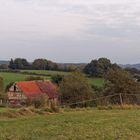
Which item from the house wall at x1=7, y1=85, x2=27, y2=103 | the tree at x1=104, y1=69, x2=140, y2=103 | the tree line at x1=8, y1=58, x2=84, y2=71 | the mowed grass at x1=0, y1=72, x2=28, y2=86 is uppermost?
the tree line at x1=8, y1=58, x2=84, y2=71

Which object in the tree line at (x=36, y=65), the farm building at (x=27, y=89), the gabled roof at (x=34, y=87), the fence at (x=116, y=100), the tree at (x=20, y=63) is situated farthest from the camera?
the tree at (x=20, y=63)

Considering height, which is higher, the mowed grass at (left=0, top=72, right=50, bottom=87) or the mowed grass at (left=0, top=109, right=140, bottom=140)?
the mowed grass at (left=0, top=72, right=50, bottom=87)

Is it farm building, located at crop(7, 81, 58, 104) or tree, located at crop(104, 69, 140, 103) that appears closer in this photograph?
tree, located at crop(104, 69, 140, 103)

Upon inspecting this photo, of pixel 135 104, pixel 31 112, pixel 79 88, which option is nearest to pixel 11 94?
pixel 79 88

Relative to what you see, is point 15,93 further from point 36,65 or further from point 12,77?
point 36,65

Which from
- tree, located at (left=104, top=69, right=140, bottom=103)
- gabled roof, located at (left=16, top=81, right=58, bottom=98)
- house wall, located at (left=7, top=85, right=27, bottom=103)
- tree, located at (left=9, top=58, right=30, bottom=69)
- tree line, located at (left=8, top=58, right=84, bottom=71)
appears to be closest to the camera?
tree, located at (left=104, top=69, right=140, bottom=103)

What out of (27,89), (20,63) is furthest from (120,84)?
(20,63)

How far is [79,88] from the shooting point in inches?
2183

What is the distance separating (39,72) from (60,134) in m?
79.6

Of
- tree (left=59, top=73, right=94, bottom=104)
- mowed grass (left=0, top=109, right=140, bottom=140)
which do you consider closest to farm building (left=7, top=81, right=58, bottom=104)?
tree (left=59, top=73, right=94, bottom=104)

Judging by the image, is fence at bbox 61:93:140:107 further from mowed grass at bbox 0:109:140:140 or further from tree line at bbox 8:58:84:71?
tree line at bbox 8:58:84:71

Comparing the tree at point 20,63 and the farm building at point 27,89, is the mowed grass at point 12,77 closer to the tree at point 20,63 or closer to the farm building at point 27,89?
the farm building at point 27,89

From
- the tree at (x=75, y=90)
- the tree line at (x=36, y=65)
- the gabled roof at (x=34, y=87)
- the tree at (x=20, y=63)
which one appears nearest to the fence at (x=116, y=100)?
the tree at (x=75, y=90)

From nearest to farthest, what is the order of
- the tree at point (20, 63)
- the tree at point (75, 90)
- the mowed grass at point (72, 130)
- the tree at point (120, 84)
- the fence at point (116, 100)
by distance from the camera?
1. the mowed grass at point (72, 130)
2. the fence at point (116, 100)
3. the tree at point (120, 84)
4. the tree at point (75, 90)
5. the tree at point (20, 63)
